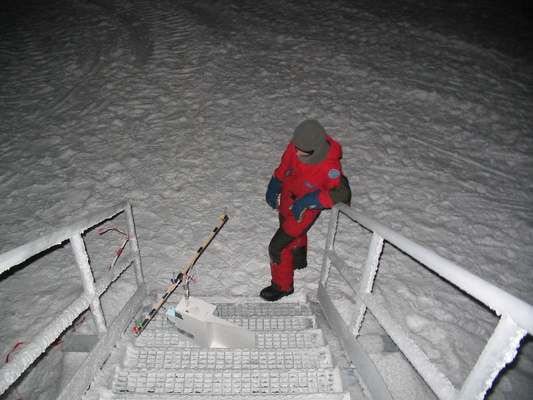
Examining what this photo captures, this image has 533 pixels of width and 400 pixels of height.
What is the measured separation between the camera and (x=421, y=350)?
59.5 inches

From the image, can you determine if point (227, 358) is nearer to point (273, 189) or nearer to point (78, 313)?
point (78, 313)

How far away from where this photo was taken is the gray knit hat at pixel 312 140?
2568 mm

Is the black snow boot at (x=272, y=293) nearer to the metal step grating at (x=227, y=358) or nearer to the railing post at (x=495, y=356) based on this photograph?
the metal step grating at (x=227, y=358)

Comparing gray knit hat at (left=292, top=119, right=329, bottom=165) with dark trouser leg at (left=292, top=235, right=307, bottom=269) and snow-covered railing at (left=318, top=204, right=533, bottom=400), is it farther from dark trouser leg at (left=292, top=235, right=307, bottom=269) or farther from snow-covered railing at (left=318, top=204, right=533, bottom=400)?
dark trouser leg at (left=292, top=235, right=307, bottom=269)

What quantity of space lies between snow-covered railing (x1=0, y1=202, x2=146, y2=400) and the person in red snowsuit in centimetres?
133

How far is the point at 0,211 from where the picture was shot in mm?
4352

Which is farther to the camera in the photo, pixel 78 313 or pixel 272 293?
pixel 272 293

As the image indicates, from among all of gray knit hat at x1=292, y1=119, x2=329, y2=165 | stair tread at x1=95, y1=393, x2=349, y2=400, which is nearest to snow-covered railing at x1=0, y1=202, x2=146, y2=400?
stair tread at x1=95, y1=393, x2=349, y2=400

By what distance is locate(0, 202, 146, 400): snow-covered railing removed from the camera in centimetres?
139

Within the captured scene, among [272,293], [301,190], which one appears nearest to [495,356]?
[301,190]

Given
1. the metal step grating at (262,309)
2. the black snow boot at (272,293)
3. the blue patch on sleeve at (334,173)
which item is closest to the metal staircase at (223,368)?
the metal step grating at (262,309)

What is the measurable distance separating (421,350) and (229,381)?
1.26 meters

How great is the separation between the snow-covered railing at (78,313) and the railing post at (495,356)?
1695mm

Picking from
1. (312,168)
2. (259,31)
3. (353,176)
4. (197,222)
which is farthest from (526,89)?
(197,222)
